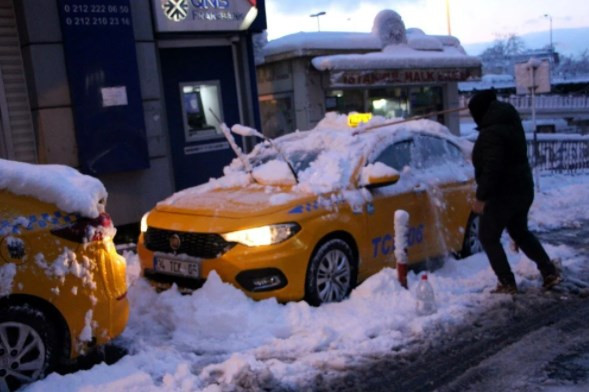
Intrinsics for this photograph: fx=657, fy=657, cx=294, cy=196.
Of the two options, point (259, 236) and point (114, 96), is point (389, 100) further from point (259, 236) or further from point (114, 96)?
point (259, 236)

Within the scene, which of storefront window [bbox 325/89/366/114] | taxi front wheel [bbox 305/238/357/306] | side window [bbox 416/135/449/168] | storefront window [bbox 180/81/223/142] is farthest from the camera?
storefront window [bbox 325/89/366/114]

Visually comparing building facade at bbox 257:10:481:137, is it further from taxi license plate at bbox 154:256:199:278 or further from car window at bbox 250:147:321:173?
taxi license plate at bbox 154:256:199:278

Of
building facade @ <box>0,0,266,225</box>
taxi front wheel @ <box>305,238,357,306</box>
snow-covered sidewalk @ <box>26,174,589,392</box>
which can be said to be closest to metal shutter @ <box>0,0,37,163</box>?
building facade @ <box>0,0,266,225</box>

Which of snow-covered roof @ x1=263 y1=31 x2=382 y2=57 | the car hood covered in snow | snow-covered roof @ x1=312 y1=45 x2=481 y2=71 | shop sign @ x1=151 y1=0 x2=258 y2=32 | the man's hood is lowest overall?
the car hood covered in snow

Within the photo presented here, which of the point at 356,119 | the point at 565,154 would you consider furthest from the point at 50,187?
the point at 565,154

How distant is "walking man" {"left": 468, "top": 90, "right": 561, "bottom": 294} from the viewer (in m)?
5.86

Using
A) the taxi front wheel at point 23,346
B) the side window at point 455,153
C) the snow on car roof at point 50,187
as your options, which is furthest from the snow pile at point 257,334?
the side window at point 455,153

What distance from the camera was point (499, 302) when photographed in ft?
19.5

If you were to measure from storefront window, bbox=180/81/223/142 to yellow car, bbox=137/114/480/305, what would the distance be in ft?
12.8

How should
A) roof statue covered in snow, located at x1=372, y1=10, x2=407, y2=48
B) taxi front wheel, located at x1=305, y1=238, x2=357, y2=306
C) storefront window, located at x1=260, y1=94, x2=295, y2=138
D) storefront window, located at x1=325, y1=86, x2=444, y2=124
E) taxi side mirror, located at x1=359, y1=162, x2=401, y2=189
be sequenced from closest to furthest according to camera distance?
taxi front wheel, located at x1=305, y1=238, x2=357, y2=306, taxi side mirror, located at x1=359, y1=162, x2=401, y2=189, storefront window, located at x1=260, y1=94, x2=295, y2=138, storefront window, located at x1=325, y1=86, x2=444, y2=124, roof statue covered in snow, located at x1=372, y1=10, x2=407, y2=48

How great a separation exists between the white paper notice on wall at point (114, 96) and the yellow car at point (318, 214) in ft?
9.53

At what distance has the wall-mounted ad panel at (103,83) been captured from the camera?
9188 mm

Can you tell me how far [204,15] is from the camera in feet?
35.3

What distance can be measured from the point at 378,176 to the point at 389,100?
9.77 metres
